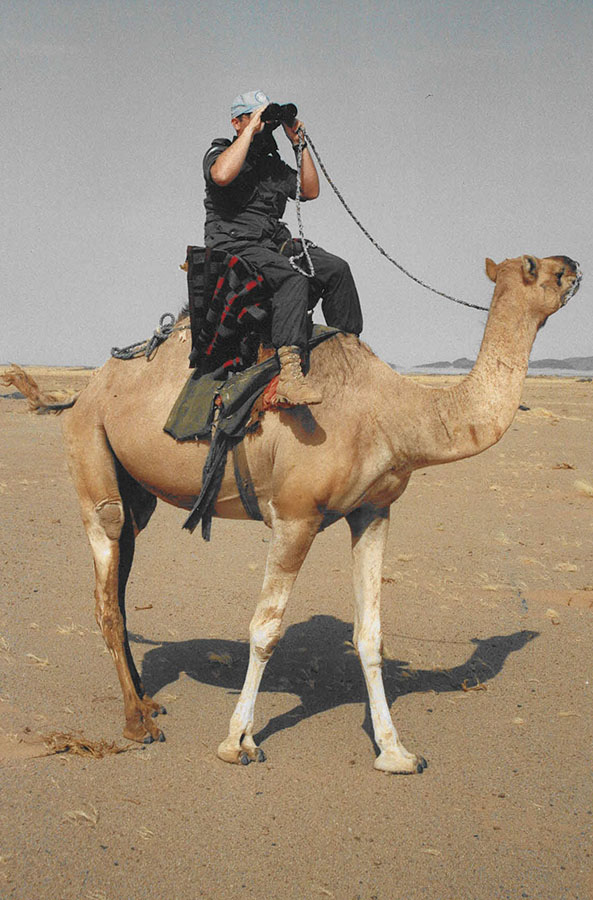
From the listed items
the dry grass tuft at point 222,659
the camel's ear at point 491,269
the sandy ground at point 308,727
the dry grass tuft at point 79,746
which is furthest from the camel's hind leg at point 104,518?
the camel's ear at point 491,269

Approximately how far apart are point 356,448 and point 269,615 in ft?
3.84

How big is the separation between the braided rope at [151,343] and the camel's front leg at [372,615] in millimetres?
1825

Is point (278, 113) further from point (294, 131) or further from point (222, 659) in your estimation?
point (222, 659)

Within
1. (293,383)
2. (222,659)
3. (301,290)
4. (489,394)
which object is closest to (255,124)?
(301,290)

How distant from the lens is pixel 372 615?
18.1 feet

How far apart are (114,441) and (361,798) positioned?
2858 millimetres

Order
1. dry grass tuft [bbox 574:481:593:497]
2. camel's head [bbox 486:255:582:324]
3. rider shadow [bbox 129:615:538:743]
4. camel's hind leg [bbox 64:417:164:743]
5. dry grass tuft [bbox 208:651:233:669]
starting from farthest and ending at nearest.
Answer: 1. dry grass tuft [bbox 574:481:593:497]
2. dry grass tuft [bbox 208:651:233:669]
3. rider shadow [bbox 129:615:538:743]
4. camel's hind leg [bbox 64:417:164:743]
5. camel's head [bbox 486:255:582:324]

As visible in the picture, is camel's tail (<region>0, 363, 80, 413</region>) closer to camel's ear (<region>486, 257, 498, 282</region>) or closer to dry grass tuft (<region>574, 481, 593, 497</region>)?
camel's ear (<region>486, 257, 498, 282</region>)

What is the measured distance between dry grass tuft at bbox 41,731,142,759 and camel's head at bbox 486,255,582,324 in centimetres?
378

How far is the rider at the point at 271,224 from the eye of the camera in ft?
16.4

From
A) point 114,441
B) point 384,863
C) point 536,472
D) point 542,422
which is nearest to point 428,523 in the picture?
point 536,472

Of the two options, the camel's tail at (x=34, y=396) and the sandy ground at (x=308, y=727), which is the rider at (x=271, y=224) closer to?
the camel's tail at (x=34, y=396)

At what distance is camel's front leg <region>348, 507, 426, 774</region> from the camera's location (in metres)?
5.18

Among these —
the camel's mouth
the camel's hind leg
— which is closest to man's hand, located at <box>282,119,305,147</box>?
the camel's mouth
